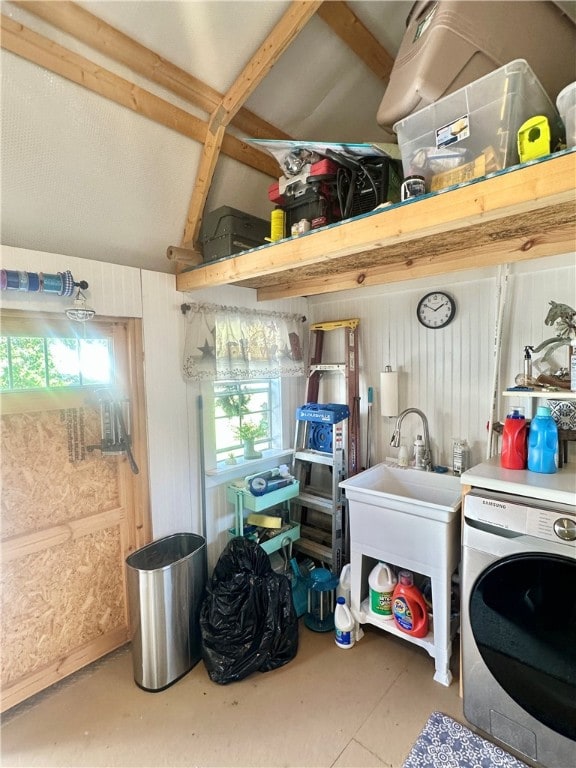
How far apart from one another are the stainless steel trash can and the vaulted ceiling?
5.72 feet

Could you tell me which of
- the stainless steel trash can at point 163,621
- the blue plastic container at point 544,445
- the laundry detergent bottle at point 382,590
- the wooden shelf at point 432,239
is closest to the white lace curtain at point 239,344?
the wooden shelf at point 432,239

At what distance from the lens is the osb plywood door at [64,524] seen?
178cm

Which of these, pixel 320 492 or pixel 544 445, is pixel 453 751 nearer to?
pixel 544 445

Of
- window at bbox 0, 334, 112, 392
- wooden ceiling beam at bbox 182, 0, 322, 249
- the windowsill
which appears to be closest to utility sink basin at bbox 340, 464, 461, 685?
Result: the windowsill

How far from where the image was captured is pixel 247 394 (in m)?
2.80

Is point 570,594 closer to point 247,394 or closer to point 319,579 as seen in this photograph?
point 319,579

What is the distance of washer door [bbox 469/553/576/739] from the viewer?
4.51ft

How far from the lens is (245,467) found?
265 cm

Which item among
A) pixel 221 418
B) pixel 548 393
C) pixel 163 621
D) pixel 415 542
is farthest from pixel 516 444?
pixel 163 621

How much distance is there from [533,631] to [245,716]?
1.32m

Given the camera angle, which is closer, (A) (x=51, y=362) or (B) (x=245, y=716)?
(B) (x=245, y=716)

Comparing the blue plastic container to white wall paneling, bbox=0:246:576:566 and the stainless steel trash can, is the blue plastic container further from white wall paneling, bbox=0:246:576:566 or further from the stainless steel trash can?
the stainless steel trash can

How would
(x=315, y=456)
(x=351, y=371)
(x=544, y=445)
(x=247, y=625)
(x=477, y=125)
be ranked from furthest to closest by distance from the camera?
(x=351, y=371)
(x=315, y=456)
(x=247, y=625)
(x=544, y=445)
(x=477, y=125)

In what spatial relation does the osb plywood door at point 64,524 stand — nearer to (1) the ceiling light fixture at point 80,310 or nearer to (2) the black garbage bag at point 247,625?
(1) the ceiling light fixture at point 80,310
